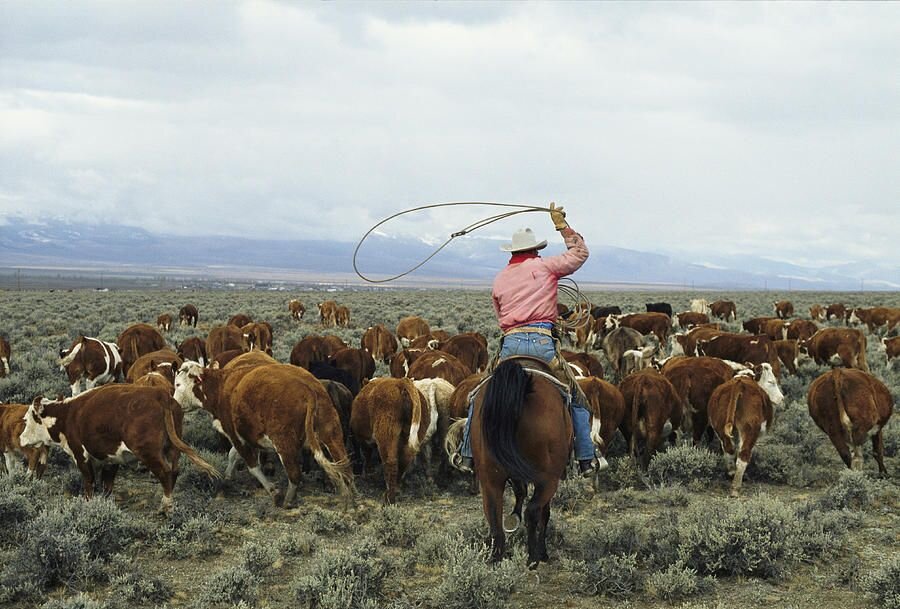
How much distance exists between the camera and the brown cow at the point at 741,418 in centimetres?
834

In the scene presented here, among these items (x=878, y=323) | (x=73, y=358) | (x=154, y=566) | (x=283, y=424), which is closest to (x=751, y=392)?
(x=283, y=424)

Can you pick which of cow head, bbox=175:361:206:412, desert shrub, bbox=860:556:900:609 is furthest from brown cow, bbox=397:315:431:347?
desert shrub, bbox=860:556:900:609

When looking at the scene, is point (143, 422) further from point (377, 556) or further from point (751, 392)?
point (751, 392)

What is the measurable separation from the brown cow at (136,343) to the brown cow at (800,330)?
638 inches

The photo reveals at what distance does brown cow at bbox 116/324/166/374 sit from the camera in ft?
47.2

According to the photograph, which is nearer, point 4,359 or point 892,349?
point 4,359

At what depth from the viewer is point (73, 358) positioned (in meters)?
13.0

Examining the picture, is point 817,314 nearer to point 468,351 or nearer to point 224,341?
point 468,351

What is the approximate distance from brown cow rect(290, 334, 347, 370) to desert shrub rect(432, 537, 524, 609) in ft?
27.7

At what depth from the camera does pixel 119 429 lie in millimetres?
7215

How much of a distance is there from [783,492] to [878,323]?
21.5 m

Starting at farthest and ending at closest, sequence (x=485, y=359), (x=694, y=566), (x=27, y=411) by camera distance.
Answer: (x=485, y=359) < (x=27, y=411) < (x=694, y=566)

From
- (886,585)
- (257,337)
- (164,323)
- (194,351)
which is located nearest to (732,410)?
(886,585)

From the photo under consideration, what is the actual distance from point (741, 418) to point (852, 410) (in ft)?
4.66
